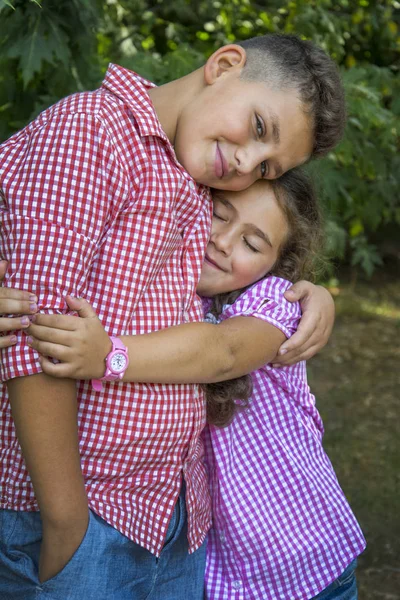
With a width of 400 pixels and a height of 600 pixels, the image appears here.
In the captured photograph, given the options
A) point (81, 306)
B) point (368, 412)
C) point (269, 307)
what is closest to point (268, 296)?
→ point (269, 307)

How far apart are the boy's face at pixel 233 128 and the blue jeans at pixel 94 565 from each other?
30.4 inches

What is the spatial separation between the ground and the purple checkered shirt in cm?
137

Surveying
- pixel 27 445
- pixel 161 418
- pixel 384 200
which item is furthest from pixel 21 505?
pixel 384 200

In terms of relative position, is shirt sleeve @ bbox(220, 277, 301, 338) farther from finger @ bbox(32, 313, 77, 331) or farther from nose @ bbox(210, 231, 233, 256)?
finger @ bbox(32, 313, 77, 331)

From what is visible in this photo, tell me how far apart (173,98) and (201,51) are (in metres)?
2.26

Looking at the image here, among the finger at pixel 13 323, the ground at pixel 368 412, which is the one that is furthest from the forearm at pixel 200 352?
the ground at pixel 368 412

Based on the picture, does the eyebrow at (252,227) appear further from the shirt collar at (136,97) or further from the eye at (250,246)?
the shirt collar at (136,97)

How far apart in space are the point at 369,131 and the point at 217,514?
223cm

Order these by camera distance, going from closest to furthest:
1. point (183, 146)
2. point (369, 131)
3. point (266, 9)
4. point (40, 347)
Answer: point (40, 347)
point (183, 146)
point (369, 131)
point (266, 9)

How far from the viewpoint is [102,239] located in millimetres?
1763

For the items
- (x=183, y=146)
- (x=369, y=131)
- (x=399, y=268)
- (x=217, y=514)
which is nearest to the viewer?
(x=183, y=146)

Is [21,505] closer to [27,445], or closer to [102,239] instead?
[27,445]

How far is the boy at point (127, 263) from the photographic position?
166 centimetres

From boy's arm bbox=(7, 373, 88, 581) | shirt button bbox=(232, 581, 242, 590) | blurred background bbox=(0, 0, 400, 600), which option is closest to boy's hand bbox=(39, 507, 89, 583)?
boy's arm bbox=(7, 373, 88, 581)
